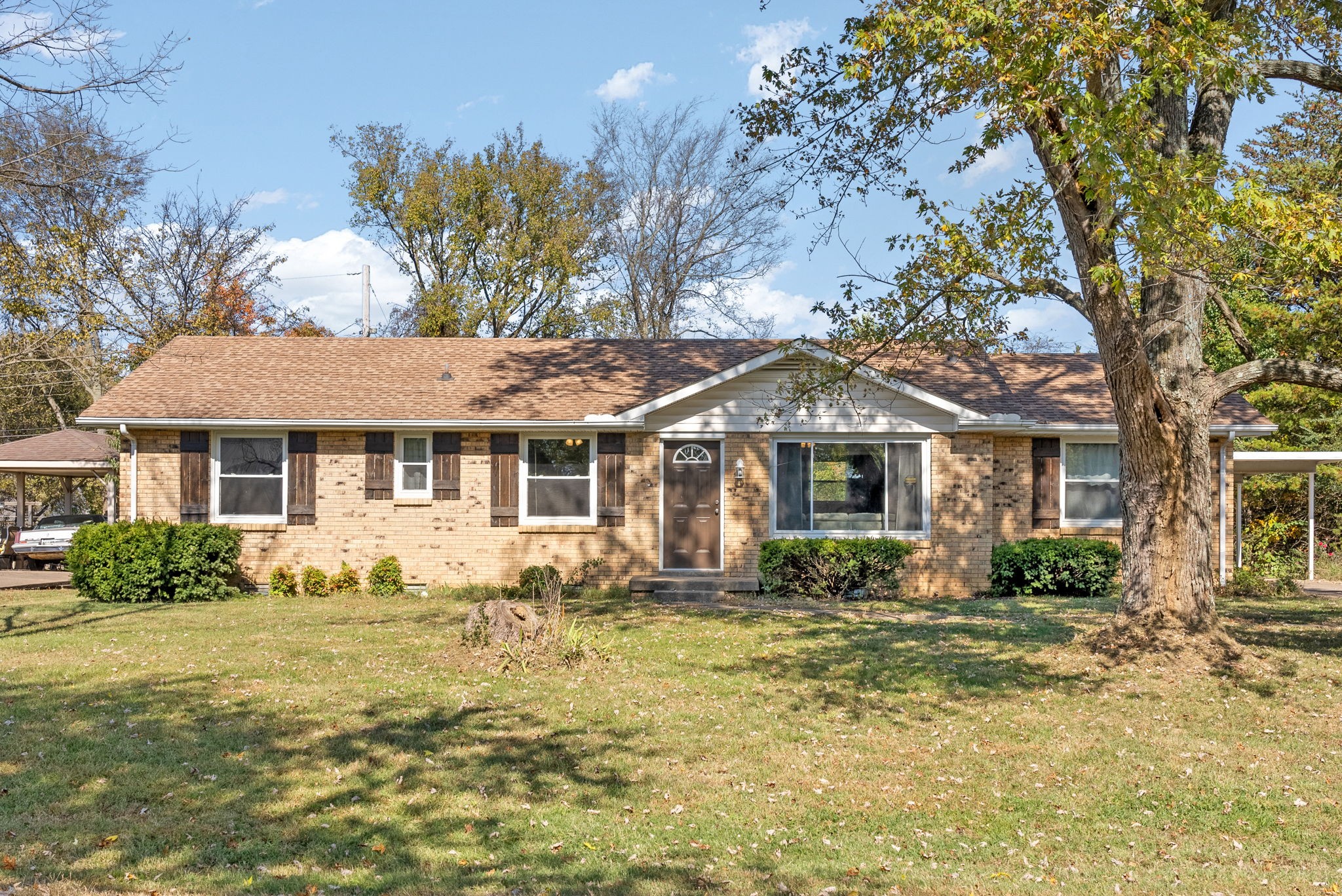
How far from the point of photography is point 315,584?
16.3m

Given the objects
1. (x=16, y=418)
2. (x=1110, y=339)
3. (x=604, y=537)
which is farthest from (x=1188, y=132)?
(x=16, y=418)

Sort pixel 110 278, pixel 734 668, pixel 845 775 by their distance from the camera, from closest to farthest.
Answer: pixel 845 775
pixel 734 668
pixel 110 278

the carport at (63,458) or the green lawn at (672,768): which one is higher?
the carport at (63,458)

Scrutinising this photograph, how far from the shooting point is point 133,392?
1688 cm

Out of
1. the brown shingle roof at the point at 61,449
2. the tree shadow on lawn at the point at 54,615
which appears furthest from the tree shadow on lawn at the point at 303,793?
the brown shingle roof at the point at 61,449

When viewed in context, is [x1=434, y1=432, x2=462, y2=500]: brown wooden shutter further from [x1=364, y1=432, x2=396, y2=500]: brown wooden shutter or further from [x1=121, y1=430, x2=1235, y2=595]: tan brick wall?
[x1=364, y1=432, x2=396, y2=500]: brown wooden shutter

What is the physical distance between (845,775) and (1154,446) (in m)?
5.04

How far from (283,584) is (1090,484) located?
13.6 m

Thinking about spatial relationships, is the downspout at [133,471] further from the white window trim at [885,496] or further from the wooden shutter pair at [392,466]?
the white window trim at [885,496]

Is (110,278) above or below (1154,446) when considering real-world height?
above

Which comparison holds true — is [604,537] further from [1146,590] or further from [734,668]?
[1146,590]

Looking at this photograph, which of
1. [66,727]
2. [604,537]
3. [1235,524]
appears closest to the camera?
[66,727]

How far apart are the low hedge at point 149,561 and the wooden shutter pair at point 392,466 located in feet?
7.85

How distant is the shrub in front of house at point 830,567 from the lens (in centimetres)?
1549
